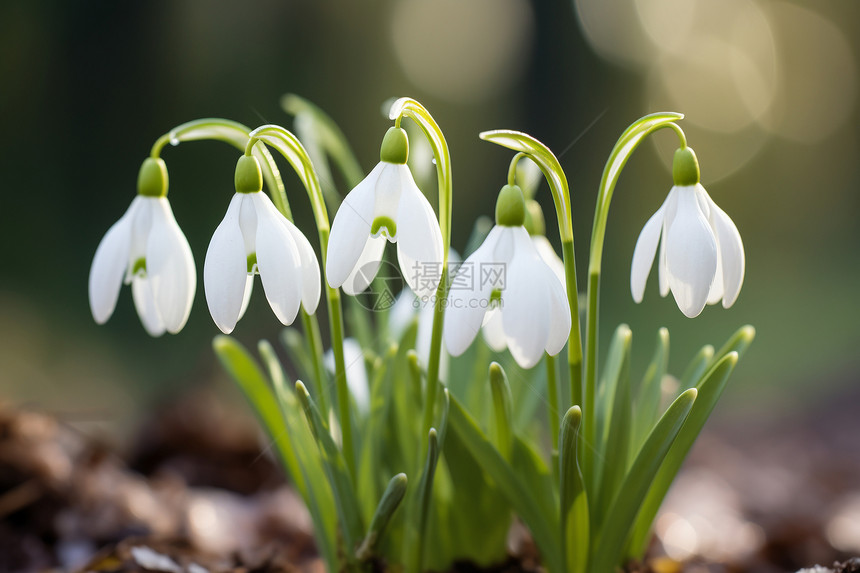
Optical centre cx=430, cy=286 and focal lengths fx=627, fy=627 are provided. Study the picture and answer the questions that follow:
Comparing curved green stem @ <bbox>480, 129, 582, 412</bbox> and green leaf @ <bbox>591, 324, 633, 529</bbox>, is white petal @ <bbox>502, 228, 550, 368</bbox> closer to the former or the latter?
curved green stem @ <bbox>480, 129, 582, 412</bbox>

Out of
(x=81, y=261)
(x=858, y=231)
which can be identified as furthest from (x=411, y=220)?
(x=858, y=231)

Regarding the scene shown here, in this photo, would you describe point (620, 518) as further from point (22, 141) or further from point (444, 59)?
point (444, 59)

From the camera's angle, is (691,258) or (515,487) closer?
(691,258)

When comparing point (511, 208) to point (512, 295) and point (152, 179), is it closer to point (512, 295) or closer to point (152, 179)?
point (512, 295)

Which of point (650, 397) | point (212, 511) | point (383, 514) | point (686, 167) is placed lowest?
point (212, 511)

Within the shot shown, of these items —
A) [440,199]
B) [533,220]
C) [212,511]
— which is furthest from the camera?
[212,511]

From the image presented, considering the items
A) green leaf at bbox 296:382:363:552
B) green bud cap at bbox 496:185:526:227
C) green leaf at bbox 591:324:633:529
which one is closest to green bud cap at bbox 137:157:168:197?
green leaf at bbox 296:382:363:552

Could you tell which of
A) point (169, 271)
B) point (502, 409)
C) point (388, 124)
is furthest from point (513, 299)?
point (388, 124)
